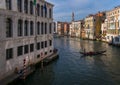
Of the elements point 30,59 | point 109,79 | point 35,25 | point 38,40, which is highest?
point 35,25

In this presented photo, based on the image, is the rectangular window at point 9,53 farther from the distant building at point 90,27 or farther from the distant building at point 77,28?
the distant building at point 77,28

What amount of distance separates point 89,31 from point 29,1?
316 ft


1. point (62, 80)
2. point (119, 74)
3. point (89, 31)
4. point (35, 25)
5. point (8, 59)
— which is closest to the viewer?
point (8, 59)

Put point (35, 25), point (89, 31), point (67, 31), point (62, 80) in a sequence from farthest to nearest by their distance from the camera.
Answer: point (67, 31) → point (89, 31) → point (35, 25) → point (62, 80)

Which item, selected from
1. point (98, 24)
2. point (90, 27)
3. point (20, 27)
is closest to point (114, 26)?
point (98, 24)

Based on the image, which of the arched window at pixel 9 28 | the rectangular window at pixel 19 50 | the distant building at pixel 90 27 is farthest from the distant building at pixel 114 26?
the arched window at pixel 9 28

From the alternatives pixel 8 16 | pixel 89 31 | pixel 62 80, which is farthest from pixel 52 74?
pixel 89 31

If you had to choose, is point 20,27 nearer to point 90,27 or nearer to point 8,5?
point 8,5

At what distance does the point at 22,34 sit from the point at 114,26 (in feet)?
191

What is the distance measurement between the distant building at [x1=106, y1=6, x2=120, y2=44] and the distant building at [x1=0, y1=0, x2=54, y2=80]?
140ft

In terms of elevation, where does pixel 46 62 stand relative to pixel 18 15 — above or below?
below

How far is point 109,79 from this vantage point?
2788cm

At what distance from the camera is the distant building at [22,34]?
24.2 m

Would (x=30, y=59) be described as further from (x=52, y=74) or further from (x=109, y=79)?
(x=109, y=79)
